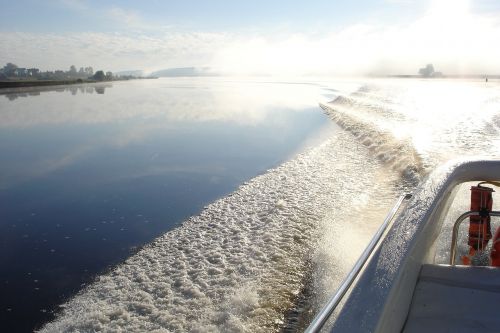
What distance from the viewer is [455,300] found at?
225 centimetres

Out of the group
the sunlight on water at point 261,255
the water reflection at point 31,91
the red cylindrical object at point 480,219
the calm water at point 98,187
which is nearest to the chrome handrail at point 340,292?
the red cylindrical object at point 480,219

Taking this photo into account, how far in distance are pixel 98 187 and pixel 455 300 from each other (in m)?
7.37

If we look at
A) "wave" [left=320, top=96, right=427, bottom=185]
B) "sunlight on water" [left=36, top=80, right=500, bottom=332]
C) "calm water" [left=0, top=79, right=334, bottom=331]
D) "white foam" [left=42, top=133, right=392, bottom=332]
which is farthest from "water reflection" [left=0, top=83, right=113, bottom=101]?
"white foam" [left=42, top=133, right=392, bottom=332]

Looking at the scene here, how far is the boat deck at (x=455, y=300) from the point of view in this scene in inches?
81.1

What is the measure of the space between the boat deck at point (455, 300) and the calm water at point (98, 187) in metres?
3.43

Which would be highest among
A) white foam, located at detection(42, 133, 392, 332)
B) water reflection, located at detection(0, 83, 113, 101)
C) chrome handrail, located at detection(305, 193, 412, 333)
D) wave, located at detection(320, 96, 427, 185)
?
water reflection, located at detection(0, 83, 113, 101)

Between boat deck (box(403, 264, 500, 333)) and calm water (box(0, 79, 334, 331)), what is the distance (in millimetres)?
3426

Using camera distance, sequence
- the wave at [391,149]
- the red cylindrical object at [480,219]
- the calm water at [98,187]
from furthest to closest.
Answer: the wave at [391,149] < the calm water at [98,187] < the red cylindrical object at [480,219]

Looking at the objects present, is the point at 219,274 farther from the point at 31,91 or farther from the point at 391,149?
the point at 31,91

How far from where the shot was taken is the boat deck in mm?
2061

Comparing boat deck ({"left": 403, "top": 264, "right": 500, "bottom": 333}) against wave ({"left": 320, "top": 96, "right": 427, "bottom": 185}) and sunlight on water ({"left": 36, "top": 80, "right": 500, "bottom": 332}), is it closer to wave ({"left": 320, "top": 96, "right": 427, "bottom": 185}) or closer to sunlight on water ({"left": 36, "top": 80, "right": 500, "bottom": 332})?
sunlight on water ({"left": 36, "top": 80, "right": 500, "bottom": 332})

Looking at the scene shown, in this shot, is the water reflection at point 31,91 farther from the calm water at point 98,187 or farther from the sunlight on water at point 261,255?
the sunlight on water at point 261,255

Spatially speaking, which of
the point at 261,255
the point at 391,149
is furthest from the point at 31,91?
the point at 261,255

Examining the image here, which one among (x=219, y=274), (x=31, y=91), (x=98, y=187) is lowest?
(x=219, y=274)
